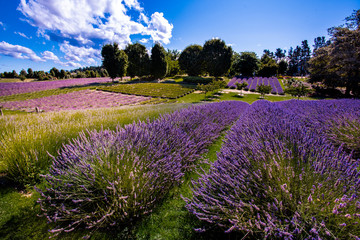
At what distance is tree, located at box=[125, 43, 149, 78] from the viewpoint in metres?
38.3

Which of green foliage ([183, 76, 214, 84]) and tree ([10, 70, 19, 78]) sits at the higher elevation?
tree ([10, 70, 19, 78])

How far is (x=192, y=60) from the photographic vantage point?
4156 centimetres

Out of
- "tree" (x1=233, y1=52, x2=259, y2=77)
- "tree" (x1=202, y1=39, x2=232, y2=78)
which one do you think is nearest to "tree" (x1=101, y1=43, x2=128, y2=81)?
"tree" (x1=202, y1=39, x2=232, y2=78)

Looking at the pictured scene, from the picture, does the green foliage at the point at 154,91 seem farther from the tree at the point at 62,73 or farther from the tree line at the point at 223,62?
the tree at the point at 62,73

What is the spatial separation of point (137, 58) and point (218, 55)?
69.9 ft

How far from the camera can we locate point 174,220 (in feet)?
6.21

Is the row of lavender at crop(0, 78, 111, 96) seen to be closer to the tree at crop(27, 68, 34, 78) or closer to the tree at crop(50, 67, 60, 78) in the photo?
the tree at crop(50, 67, 60, 78)

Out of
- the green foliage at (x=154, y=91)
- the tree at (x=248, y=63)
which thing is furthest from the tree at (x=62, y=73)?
the tree at (x=248, y=63)

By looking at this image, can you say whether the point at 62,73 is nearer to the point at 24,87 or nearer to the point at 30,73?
the point at 30,73

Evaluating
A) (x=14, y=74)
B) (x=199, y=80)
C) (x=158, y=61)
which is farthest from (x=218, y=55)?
(x=14, y=74)

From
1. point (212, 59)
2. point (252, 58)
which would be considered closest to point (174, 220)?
point (212, 59)

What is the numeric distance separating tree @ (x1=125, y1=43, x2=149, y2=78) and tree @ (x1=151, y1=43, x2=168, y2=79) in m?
2.81

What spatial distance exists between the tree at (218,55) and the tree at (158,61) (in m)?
11.3

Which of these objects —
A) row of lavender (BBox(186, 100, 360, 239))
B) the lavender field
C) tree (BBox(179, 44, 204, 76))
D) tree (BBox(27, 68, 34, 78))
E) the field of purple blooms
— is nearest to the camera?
row of lavender (BBox(186, 100, 360, 239))
